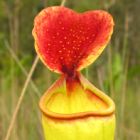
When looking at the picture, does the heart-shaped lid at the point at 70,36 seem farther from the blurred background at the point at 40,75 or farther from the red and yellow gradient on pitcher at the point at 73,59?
the blurred background at the point at 40,75

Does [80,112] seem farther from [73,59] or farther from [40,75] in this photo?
[40,75]

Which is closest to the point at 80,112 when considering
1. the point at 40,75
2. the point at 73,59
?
the point at 73,59

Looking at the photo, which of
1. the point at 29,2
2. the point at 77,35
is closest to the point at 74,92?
the point at 77,35

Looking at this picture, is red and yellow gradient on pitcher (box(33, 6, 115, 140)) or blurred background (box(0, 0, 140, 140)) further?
blurred background (box(0, 0, 140, 140))

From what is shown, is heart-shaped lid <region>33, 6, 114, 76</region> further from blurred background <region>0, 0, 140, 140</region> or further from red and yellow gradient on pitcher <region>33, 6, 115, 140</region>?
blurred background <region>0, 0, 140, 140</region>

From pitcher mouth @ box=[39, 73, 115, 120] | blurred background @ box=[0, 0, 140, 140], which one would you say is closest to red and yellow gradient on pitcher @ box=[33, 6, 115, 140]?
pitcher mouth @ box=[39, 73, 115, 120]

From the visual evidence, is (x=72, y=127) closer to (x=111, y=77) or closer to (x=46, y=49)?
(x=46, y=49)

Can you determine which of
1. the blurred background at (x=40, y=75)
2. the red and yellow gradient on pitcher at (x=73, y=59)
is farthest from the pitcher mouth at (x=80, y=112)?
the blurred background at (x=40, y=75)
